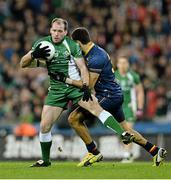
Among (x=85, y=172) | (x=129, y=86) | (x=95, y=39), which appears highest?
(x=95, y=39)

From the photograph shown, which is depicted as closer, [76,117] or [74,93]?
[74,93]

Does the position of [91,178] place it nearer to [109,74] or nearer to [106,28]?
[109,74]

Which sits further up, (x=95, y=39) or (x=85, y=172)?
(x=95, y=39)

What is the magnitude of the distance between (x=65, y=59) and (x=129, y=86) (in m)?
4.79

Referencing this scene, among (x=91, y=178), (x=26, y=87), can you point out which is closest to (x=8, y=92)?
(x=26, y=87)

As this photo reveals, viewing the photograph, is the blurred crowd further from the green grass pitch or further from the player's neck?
the green grass pitch

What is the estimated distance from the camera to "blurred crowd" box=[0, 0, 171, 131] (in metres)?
23.0

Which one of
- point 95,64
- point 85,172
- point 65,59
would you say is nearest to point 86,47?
point 95,64

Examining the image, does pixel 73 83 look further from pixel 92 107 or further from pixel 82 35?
pixel 82 35

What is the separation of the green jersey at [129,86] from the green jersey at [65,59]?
4.46 meters

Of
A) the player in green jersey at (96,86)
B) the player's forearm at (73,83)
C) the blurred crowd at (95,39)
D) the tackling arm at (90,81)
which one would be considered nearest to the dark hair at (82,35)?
the player in green jersey at (96,86)

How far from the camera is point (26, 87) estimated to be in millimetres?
24172

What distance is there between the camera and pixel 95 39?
25.4 m

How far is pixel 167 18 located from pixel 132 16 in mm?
1027
